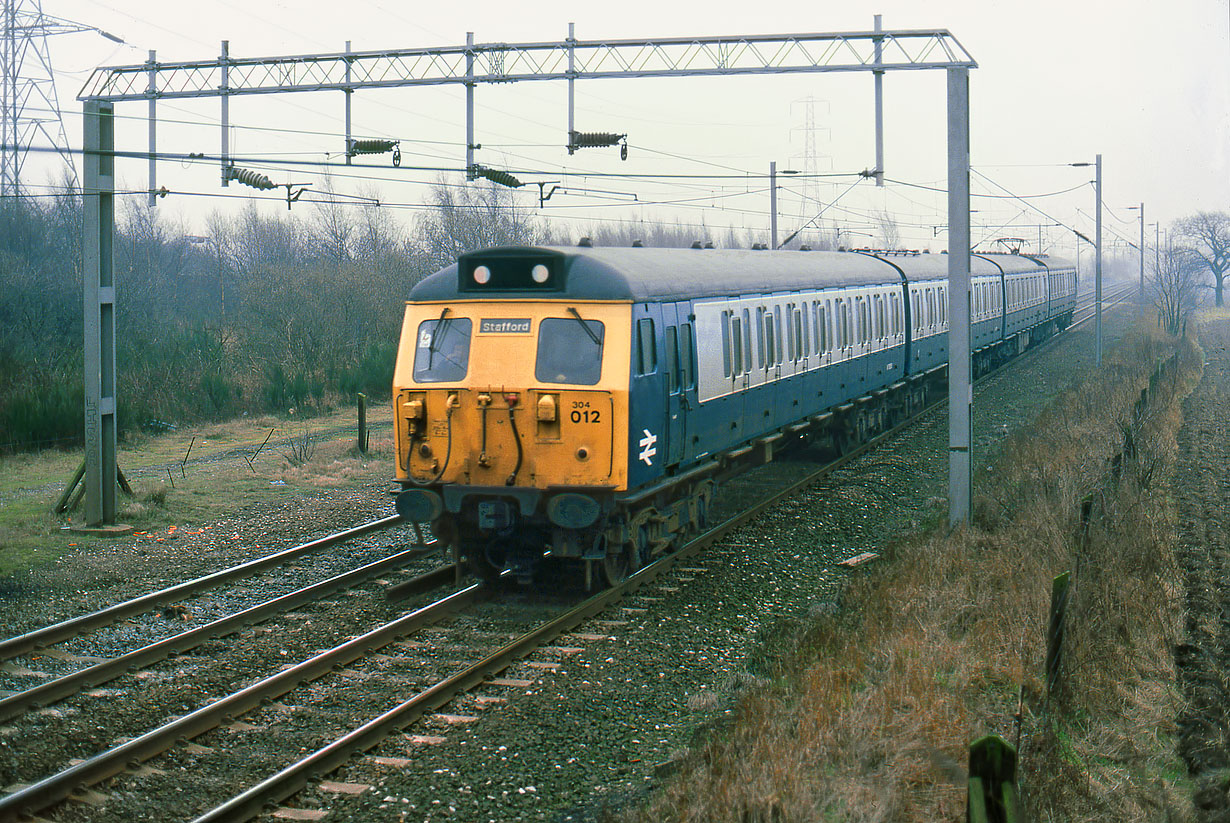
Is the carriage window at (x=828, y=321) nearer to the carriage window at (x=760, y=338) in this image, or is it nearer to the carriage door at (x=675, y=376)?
the carriage window at (x=760, y=338)

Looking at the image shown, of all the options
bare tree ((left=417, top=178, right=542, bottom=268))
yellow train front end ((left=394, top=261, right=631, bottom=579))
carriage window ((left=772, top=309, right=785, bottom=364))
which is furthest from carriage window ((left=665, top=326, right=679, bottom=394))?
bare tree ((left=417, top=178, right=542, bottom=268))

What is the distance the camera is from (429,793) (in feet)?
22.0

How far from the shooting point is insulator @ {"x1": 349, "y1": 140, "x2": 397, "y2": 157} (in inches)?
659

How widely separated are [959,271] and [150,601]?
31.6 ft

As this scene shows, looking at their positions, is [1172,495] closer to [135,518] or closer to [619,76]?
[619,76]

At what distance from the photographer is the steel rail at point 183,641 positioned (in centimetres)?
814

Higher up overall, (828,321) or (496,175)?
(496,175)

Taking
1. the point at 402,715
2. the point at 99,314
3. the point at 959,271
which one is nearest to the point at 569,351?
the point at 402,715

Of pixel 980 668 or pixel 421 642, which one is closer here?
pixel 980 668

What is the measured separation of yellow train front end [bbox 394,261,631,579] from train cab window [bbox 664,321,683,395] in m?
1.14

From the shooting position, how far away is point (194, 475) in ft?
62.6

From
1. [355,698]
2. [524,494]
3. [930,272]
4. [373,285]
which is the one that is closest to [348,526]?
[524,494]

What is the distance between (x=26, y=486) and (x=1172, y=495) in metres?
17.5

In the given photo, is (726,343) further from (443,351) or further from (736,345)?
(443,351)
